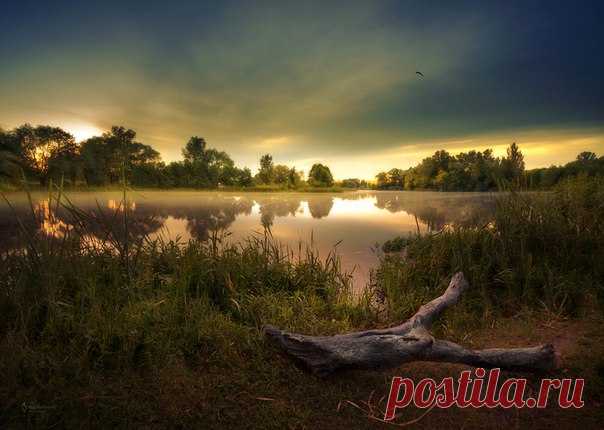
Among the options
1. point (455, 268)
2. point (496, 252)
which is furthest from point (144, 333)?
point (496, 252)

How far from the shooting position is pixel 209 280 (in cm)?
491

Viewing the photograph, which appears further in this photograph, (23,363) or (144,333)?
(144,333)

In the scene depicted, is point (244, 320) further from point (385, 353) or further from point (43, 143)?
point (43, 143)

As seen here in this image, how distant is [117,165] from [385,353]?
1179 centimetres

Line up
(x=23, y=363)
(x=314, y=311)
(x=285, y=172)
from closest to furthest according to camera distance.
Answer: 1. (x=23, y=363)
2. (x=314, y=311)
3. (x=285, y=172)

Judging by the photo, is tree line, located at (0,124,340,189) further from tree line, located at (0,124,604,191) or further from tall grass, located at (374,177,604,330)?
tall grass, located at (374,177,604,330)

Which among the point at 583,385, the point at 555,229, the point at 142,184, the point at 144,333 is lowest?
the point at 583,385

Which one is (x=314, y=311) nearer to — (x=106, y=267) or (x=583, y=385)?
(x=583, y=385)

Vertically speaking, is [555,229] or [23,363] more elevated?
[555,229]

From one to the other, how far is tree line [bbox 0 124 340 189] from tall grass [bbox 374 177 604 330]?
578 cm

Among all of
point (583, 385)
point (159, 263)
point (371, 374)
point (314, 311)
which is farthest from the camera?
point (159, 263)

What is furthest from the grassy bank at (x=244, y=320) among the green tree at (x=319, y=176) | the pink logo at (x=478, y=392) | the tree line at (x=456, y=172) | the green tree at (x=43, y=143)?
the green tree at (x=319, y=176)

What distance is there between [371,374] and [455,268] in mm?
3795

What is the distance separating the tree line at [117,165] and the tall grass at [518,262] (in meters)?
5.78
